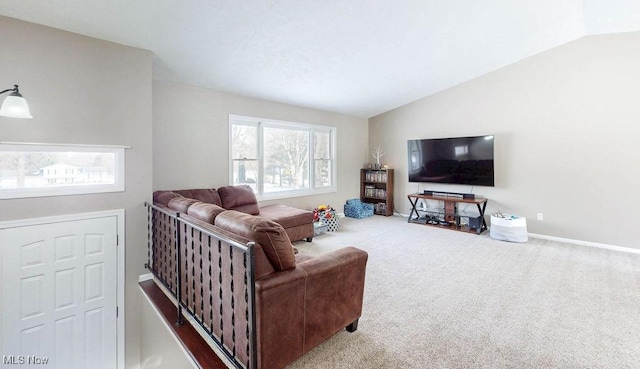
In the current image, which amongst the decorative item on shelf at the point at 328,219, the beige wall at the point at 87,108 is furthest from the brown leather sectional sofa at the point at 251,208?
the beige wall at the point at 87,108

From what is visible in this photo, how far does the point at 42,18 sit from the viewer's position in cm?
234

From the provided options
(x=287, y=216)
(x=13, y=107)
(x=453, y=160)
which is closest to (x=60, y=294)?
(x=13, y=107)

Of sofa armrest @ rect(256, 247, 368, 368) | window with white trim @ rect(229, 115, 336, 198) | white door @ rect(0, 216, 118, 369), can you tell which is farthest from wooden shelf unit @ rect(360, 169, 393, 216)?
white door @ rect(0, 216, 118, 369)

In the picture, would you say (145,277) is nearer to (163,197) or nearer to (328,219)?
(163,197)

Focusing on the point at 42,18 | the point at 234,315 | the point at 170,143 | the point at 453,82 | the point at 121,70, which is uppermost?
the point at 453,82

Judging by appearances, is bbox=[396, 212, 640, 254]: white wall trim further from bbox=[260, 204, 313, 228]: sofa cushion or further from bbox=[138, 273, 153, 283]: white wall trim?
bbox=[138, 273, 153, 283]: white wall trim

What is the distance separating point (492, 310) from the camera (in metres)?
2.51

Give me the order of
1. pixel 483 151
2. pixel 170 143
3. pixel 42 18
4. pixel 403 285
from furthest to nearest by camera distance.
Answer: pixel 483 151 < pixel 170 143 < pixel 403 285 < pixel 42 18

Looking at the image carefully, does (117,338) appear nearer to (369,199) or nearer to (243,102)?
(243,102)

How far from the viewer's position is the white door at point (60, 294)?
233cm

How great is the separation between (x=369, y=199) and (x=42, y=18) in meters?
6.23

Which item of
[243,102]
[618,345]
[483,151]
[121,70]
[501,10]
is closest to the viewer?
[618,345]

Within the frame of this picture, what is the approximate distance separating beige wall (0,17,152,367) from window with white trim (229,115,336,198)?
1751 mm

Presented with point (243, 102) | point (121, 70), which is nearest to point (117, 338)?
point (121, 70)
